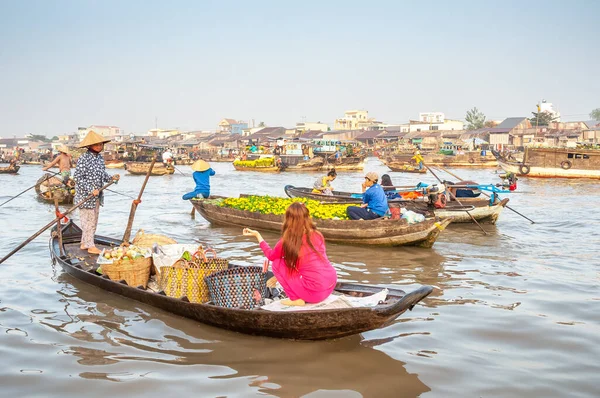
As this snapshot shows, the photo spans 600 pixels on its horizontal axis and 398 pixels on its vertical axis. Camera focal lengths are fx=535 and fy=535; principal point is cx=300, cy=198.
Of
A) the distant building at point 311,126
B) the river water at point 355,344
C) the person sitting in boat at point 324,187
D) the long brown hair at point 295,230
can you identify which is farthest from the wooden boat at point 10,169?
the distant building at point 311,126

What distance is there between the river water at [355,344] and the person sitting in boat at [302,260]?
0.51 metres

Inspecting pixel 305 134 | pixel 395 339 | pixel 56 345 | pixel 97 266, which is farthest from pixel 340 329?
pixel 305 134

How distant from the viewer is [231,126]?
78562 mm

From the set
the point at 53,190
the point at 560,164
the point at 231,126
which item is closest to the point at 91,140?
the point at 53,190

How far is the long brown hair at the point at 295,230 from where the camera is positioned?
13.9ft

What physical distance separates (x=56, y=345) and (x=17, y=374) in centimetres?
61

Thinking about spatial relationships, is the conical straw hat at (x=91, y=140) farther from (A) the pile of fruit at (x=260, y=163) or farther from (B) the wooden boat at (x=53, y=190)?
(A) the pile of fruit at (x=260, y=163)

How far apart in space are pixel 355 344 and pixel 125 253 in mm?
2691

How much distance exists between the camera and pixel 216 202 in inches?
452

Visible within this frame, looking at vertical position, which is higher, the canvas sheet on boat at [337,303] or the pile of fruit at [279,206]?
the pile of fruit at [279,206]

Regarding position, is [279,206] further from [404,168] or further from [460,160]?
[460,160]

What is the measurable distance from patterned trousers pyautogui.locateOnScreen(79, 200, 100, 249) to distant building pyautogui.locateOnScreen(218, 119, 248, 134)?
7112cm

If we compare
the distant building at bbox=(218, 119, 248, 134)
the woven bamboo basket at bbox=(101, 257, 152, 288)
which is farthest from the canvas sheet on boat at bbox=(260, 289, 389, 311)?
the distant building at bbox=(218, 119, 248, 134)

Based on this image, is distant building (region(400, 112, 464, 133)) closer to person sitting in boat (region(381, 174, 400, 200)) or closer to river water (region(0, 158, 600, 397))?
person sitting in boat (region(381, 174, 400, 200))
